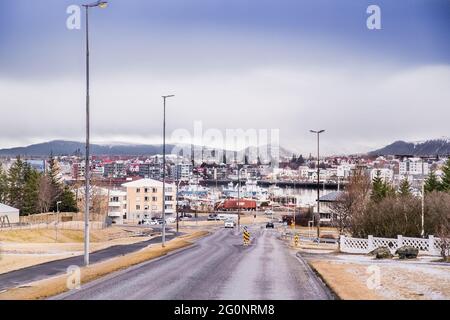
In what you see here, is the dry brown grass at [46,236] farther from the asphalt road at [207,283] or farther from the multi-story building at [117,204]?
the multi-story building at [117,204]

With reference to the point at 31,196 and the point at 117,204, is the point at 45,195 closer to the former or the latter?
the point at 31,196

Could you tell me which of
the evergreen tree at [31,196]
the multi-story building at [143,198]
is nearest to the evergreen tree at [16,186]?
the evergreen tree at [31,196]

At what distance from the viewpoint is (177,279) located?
26141mm

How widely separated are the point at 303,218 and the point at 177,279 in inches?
3837

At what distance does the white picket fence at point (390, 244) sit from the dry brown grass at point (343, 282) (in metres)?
8.67

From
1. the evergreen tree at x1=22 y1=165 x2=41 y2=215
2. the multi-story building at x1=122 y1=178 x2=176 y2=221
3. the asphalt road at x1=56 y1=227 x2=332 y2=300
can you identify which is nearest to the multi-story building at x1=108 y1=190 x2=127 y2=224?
the multi-story building at x1=122 y1=178 x2=176 y2=221

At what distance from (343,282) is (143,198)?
464 ft

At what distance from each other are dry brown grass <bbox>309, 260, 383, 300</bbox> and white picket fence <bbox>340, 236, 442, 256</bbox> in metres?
8.67

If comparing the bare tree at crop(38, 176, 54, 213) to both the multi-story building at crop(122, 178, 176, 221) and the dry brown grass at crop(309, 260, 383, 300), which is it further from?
the dry brown grass at crop(309, 260, 383, 300)

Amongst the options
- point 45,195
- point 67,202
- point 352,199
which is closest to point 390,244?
point 352,199

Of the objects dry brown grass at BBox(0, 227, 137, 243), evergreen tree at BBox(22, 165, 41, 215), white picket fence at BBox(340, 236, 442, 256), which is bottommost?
dry brown grass at BBox(0, 227, 137, 243)

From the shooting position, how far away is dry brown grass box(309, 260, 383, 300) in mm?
21047

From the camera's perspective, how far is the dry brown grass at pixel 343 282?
69.1 ft
